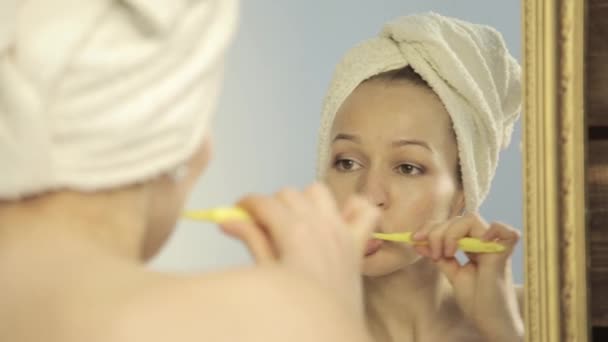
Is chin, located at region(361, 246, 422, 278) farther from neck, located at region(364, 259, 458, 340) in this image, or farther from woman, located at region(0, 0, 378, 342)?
woman, located at region(0, 0, 378, 342)

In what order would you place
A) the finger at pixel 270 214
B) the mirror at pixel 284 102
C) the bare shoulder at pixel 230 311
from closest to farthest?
1. the bare shoulder at pixel 230 311
2. the finger at pixel 270 214
3. the mirror at pixel 284 102

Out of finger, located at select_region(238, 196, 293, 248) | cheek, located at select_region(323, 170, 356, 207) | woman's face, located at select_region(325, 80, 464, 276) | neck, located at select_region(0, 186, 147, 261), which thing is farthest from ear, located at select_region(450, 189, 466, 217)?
neck, located at select_region(0, 186, 147, 261)

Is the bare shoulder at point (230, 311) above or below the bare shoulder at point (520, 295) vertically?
above

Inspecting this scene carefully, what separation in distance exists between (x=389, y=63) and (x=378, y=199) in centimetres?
12

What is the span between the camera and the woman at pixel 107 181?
54 centimetres

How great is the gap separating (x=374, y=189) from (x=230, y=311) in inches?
13.9

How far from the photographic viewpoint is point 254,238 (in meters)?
0.64

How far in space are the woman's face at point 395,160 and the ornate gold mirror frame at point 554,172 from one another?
7cm

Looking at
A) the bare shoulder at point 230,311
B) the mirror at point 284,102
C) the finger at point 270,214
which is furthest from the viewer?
the mirror at point 284,102

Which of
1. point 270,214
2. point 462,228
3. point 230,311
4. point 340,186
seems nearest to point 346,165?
point 340,186

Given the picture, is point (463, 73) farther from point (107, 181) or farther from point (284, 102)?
point (107, 181)

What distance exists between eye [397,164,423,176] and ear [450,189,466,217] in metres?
0.04

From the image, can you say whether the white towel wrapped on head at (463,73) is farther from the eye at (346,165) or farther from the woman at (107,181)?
the woman at (107,181)

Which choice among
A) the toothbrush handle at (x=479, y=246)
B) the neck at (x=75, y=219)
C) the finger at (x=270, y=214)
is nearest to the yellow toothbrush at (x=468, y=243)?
the toothbrush handle at (x=479, y=246)
